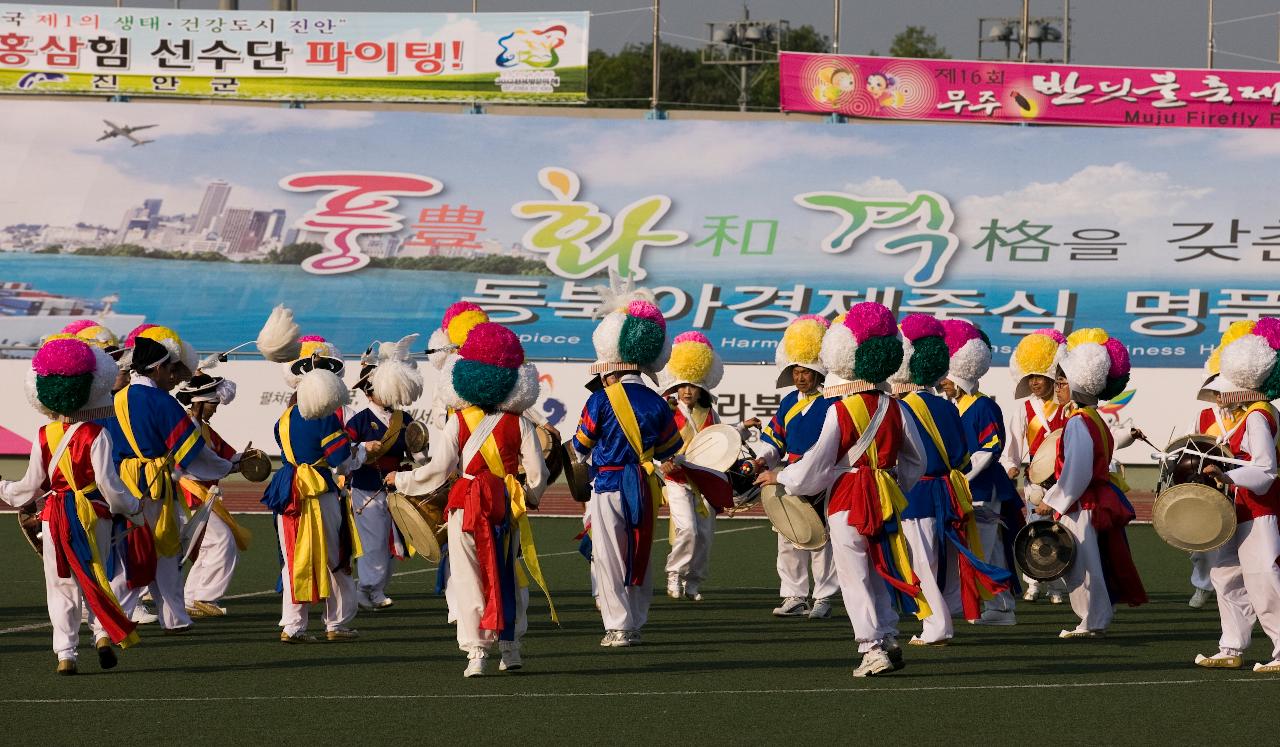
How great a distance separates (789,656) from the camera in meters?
9.80

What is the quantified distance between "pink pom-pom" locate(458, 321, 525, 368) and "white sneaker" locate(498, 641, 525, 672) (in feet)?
4.72

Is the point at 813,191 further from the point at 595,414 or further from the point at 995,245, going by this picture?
the point at 595,414

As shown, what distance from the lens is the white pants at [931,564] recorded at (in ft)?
31.7

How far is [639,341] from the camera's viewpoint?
10.0 m

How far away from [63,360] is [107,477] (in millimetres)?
638

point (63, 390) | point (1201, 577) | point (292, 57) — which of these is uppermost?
point (292, 57)

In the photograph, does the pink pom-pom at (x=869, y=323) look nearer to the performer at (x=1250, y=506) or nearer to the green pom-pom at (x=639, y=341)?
the green pom-pom at (x=639, y=341)

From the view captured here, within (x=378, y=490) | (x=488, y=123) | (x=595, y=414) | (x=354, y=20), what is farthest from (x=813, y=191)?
(x=595, y=414)

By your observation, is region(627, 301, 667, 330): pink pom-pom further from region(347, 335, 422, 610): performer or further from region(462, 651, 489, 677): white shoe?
region(462, 651, 489, 677): white shoe

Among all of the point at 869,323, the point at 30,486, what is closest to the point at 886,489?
the point at 869,323

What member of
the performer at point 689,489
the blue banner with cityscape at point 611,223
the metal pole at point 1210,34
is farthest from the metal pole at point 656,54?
the performer at point 689,489

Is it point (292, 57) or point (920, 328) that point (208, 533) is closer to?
point (920, 328)

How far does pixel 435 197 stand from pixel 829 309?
22.1 ft

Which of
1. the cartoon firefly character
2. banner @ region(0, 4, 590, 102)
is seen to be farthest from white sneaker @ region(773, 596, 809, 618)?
the cartoon firefly character
